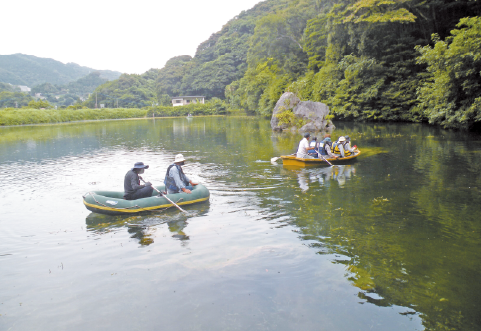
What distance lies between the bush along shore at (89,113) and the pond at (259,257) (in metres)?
51.5

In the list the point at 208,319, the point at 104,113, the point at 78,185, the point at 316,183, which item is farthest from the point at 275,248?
the point at 104,113

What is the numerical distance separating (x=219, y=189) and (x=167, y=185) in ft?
7.07

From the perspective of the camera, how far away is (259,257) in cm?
654

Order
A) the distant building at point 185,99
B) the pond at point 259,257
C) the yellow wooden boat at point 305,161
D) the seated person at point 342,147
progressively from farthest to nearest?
the distant building at point 185,99, the seated person at point 342,147, the yellow wooden boat at point 305,161, the pond at point 259,257

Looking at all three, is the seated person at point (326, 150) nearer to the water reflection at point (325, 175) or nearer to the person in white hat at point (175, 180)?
the water reflection at point (325, 175)

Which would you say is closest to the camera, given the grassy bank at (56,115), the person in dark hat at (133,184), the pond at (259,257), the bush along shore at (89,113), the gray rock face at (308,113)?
the pond at (259,257)

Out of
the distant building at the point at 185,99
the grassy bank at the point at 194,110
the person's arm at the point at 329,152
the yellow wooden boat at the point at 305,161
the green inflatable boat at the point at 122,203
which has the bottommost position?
the green inflatable boat at the point at 122,203

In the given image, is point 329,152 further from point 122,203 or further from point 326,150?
point 122,203

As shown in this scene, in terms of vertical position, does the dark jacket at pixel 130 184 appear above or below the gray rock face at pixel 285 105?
below

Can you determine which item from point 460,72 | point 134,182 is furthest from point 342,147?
point 460,72

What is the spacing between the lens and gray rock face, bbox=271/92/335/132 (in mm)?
30828

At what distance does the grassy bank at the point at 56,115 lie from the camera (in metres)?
54.1

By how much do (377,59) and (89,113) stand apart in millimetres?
58838

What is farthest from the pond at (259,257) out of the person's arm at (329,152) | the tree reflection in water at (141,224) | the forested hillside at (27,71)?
the forested hillside at (27,71)
